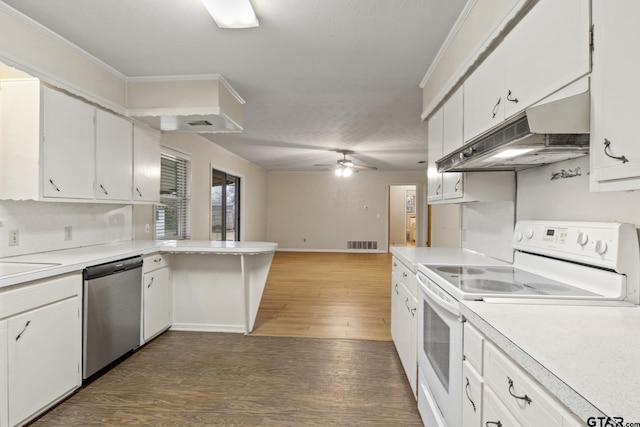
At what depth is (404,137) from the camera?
5.08m

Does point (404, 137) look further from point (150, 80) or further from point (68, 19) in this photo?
point (68, 19)

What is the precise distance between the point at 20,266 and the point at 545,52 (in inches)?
120

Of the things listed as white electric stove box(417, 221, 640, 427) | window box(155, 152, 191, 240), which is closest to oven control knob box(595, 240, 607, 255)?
white electric stove box(417, 221, 640, 427)

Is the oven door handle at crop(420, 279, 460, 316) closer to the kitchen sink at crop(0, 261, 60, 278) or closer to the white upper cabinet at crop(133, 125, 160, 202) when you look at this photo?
the kitchen sink at crop(0, 261, 60, 278)

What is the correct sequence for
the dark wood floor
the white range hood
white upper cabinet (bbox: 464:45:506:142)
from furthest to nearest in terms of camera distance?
1. the white range hood
2. the dark wood floor
3. white upper cabinet (bbox: 464:45:506:142)

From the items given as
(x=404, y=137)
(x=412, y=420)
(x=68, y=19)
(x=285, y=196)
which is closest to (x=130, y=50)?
(x=68, y=19)

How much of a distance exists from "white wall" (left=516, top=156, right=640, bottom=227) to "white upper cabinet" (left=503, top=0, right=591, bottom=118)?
0.46 m

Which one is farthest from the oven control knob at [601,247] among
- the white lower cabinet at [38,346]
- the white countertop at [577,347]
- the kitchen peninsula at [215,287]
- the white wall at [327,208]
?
the white wall at [327,208]

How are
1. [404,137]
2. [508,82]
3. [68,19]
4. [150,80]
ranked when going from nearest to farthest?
[508,82], [68,19], [150,80], [404,137]

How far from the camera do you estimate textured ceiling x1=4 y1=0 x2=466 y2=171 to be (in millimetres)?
1965

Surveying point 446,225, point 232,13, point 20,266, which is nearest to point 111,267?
point 20,266

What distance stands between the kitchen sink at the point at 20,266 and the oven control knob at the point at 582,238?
2.83 metres

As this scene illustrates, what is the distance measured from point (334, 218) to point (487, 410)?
→ 8.24 m

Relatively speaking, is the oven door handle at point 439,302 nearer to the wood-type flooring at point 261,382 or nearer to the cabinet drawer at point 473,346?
the cabinet drawer at point 473,346
